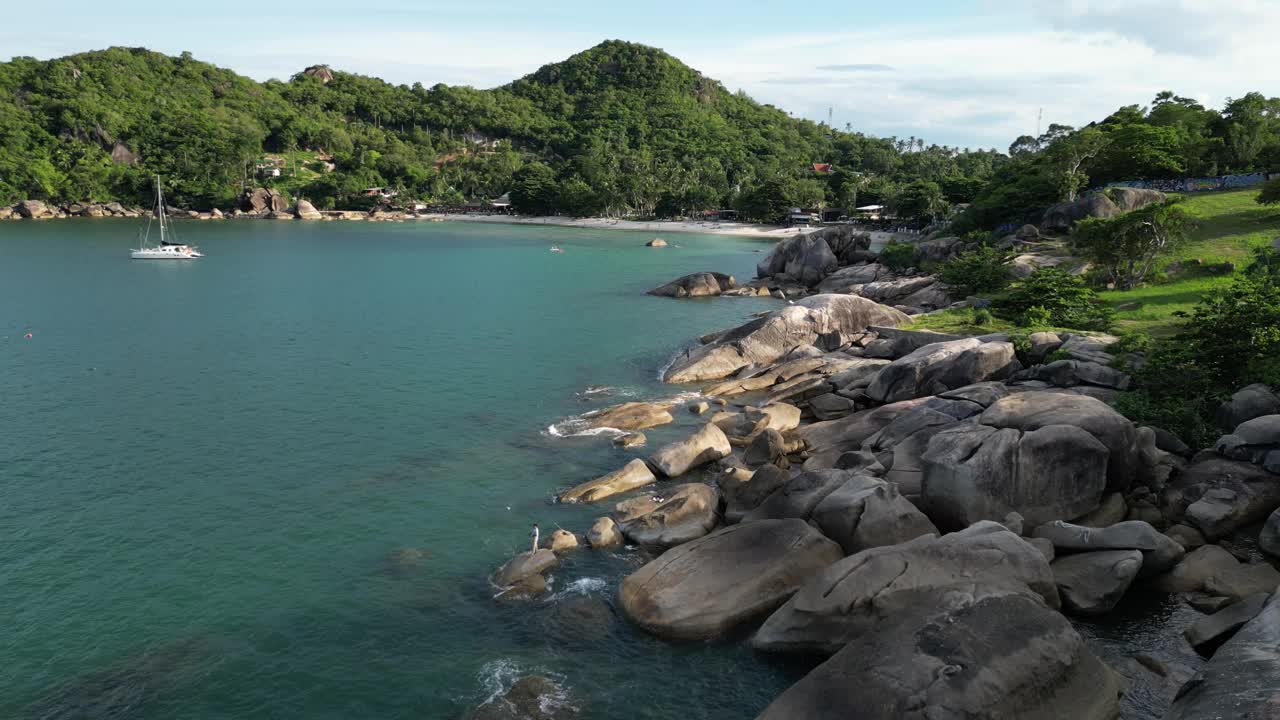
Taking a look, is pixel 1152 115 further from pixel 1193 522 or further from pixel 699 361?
pixel 1193 522

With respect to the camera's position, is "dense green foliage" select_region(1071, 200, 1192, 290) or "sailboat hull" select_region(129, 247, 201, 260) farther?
"sailboat hull" select_region(129, 247, 201, 260)

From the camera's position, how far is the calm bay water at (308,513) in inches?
699

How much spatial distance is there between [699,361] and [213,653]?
96.8ft

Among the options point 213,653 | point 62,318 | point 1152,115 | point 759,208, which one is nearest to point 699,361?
point 213,653

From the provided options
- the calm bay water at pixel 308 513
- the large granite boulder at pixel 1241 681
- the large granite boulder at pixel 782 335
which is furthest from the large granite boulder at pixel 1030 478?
the large granite boulder at pixel 782 335

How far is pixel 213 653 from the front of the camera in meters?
18.7

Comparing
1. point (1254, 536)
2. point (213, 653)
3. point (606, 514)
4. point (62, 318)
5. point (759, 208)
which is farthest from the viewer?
point (759, 208)

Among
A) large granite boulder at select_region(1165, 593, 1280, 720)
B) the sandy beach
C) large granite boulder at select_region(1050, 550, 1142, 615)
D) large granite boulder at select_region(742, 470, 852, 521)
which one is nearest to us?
large granite boulder at select_region(1165, 593, 1280, 720)

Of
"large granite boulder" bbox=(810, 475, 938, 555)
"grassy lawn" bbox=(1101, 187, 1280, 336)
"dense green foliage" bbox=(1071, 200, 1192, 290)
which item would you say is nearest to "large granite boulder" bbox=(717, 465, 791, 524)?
"large granite boulder" bbox=(810, 475, 938, 555)

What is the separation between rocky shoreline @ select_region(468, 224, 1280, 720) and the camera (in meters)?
14.7

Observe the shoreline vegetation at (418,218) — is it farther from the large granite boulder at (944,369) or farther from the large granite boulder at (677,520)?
the large granite boulder at (677,520)

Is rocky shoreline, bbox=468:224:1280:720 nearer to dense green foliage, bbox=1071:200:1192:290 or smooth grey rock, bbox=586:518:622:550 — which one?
smooth grey rock, bbox=586:518:622:550

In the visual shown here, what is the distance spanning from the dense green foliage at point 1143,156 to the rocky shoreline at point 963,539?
51.2 meters

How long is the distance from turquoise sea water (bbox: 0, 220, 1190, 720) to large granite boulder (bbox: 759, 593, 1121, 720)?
2.15 m
